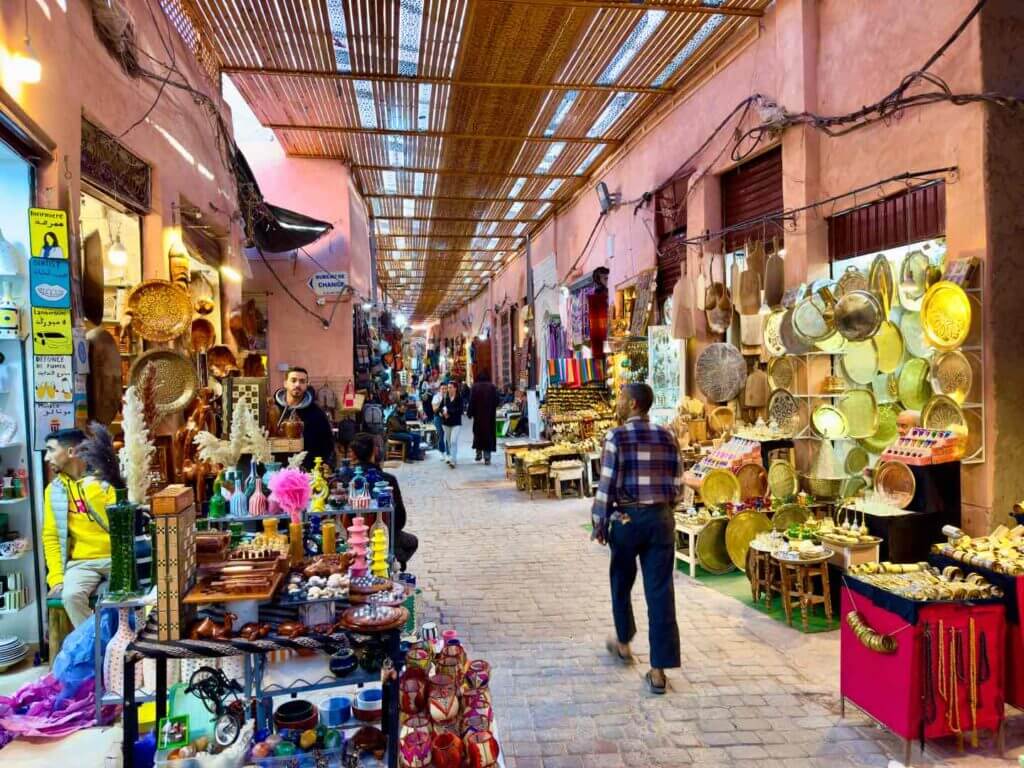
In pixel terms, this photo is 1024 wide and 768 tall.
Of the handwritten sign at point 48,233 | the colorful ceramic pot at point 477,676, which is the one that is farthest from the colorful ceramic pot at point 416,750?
the handwritten sign at point 48,233

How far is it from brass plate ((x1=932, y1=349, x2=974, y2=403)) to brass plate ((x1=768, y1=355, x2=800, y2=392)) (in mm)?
1395

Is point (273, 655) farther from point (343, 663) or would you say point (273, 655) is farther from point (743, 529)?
point (743, 529)

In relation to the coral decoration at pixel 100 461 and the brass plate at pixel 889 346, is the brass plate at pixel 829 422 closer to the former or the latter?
the brass plate at pixel 889 346

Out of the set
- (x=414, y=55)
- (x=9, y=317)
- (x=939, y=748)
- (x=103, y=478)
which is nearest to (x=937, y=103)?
(x=939, y=748)

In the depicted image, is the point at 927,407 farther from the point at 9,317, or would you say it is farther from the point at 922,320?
the point at 9,317

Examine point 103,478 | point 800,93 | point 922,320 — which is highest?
point 800,93

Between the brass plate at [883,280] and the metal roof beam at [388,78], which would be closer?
the brass plate at [883,280]

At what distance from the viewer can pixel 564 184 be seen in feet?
41.1

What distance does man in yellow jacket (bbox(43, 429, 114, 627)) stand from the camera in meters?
3.72

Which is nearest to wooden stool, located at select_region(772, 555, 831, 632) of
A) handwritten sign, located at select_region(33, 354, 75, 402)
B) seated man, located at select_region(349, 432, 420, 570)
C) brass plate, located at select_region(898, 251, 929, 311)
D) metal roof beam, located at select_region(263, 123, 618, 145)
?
brass plate, located at select_region(898, 251, 929, 311)

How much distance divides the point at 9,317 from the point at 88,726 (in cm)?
232

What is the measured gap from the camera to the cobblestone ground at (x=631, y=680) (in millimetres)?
2912

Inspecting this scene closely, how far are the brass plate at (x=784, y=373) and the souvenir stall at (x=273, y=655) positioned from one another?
4.18m

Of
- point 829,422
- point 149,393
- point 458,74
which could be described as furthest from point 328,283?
point 829,422
